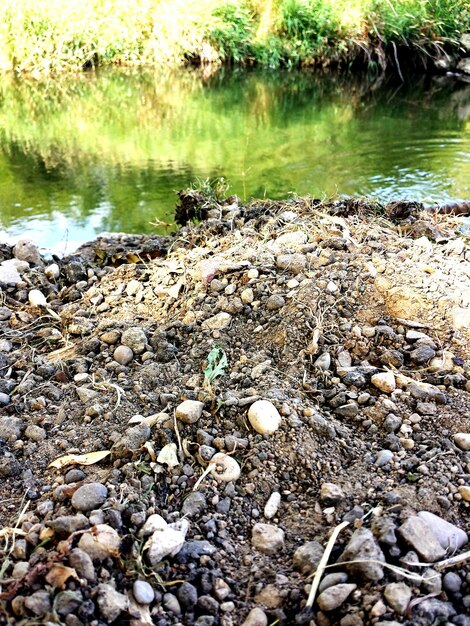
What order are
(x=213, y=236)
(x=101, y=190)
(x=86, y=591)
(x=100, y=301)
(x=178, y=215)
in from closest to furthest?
(x=86, y=591)
(x=100, y=301)
(x=213, y=236)
(x=178, y=215)
(x=101, y=190)

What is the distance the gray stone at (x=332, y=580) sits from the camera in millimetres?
1368

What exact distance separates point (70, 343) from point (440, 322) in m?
1.33

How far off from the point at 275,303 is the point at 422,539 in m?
1.10

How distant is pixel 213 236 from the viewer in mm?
3270

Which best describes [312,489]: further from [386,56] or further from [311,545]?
[386,56]

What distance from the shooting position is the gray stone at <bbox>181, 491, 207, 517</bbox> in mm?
1589

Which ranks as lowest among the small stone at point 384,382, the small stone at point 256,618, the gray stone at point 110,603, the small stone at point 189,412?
the small stone at point 256,618

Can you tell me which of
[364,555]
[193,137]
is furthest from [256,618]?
[193,137]

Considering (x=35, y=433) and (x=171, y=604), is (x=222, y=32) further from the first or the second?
(x=171, y=604)

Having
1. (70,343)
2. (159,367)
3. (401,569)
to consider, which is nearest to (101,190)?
(70,343)

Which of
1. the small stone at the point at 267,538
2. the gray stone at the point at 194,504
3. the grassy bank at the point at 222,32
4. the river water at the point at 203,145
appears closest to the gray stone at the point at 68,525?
the gray stone at the point at 194,504

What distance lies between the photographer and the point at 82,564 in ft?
4.46

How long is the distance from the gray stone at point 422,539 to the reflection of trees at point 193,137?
10.7ft

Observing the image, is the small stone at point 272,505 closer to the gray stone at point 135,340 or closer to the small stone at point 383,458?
the small stone at point 383,458
